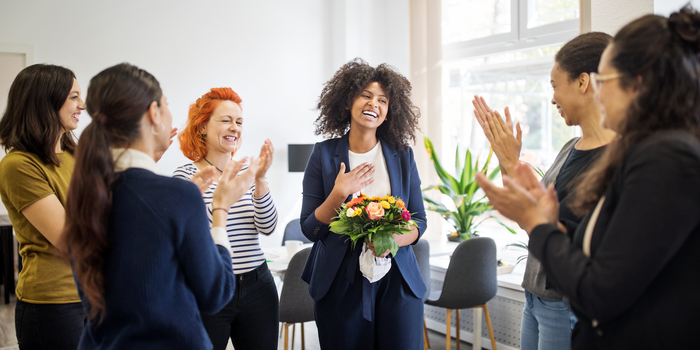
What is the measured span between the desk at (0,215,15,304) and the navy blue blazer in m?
4.39

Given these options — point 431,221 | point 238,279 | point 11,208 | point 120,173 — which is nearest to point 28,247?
point 11,208

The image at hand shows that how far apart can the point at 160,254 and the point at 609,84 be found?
3.55 ft

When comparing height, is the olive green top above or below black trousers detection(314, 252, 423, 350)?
above

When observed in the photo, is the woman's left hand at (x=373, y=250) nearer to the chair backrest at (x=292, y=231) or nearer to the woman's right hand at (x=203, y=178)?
the woman's right hand at (x=203, y=178)

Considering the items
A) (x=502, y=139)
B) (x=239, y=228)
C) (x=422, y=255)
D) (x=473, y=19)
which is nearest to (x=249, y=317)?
(x=239, y=228)

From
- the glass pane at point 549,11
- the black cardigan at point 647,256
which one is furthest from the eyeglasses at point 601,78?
the glass pane at point 549,11

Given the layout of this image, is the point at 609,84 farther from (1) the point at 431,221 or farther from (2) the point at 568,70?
(1) the point at 431,221

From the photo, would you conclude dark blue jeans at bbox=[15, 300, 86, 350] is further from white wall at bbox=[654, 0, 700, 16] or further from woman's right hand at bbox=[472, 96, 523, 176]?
white wall at bbox=[654, 0, 700, 16]

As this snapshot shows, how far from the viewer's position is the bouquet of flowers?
74.0 inches

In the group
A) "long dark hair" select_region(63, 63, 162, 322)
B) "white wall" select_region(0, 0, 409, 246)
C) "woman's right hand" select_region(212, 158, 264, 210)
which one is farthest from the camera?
"white wall" select_region(0, 0, 409, 246)

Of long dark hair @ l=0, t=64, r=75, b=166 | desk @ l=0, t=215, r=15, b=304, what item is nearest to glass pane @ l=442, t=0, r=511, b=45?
long dark hair @ l=0, t=64, r=75, b=166

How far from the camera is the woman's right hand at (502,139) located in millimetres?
1725

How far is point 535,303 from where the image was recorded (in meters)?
1.73

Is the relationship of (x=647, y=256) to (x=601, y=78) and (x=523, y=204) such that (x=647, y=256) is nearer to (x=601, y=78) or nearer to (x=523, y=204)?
(x=523, y=204)
